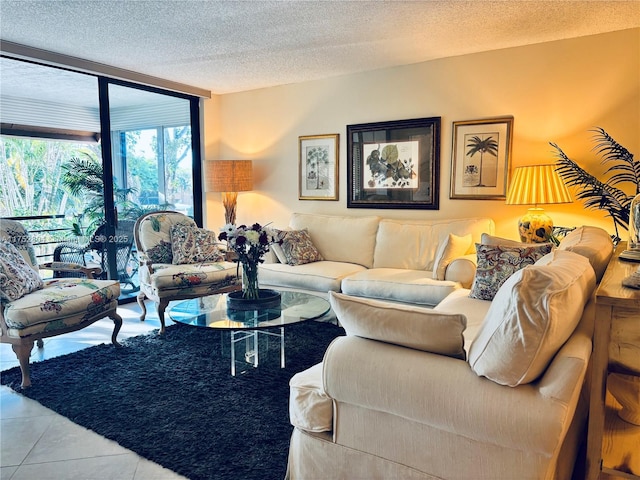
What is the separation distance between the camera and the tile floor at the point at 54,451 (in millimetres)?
1919

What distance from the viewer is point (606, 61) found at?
3.43 m

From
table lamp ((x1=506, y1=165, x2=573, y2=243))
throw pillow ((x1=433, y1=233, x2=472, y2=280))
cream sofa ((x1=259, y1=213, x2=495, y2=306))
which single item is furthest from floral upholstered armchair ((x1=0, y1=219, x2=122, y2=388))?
table lamp ((x1=506, y1=165, x2=573, y2=243))

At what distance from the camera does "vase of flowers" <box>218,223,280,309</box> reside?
2.89 meters

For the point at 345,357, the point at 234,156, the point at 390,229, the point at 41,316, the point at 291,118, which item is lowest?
the point at 41,316

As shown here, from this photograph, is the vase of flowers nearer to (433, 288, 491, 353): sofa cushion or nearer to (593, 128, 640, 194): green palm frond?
(433, 288, 491, 353): sofa cushion

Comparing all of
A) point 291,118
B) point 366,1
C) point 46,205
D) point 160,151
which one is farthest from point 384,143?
point 46,205

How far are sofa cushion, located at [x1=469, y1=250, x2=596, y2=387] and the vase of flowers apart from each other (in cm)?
179

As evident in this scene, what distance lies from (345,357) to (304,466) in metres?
0.50

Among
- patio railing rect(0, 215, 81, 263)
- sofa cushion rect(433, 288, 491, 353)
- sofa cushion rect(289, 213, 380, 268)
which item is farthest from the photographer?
patio railing rect(0, 215, 81, 263)

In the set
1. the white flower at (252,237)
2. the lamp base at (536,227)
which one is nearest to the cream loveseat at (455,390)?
the white flower at (252,237)

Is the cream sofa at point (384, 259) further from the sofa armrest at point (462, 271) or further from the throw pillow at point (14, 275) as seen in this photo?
the throw pillow at point (14, 275)

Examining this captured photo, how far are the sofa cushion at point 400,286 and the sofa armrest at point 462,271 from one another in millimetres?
59

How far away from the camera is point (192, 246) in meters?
4.29

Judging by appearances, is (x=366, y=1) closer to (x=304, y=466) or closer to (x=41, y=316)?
(x=304, y=466)
